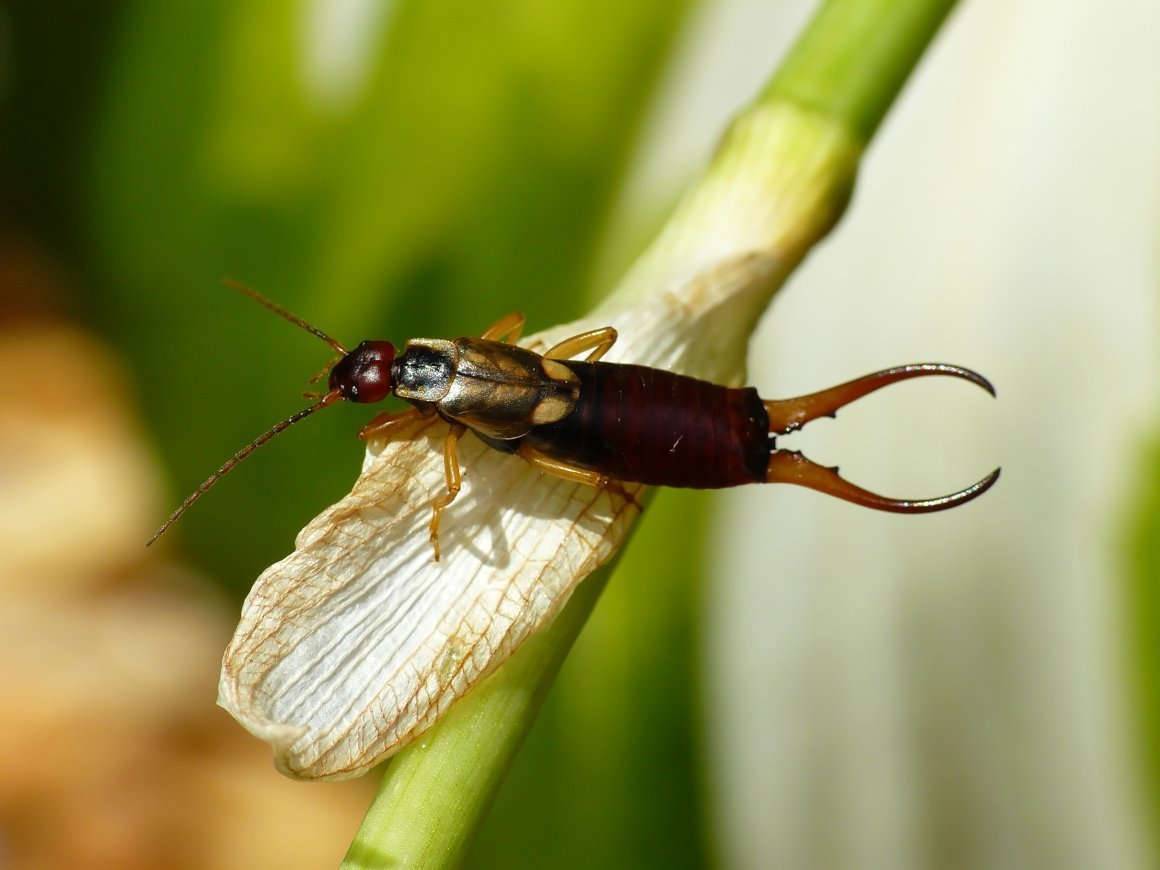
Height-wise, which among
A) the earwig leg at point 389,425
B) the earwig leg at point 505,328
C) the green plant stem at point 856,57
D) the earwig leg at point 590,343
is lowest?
the earwig leg at point 389,425

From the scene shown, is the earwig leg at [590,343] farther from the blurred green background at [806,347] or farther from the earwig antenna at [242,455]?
the blurred green background at [806,347]

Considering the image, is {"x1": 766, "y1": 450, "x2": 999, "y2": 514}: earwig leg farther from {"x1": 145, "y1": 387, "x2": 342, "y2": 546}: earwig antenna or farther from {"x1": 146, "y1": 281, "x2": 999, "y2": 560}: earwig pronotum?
{"x1": 145, "y1": 387, "x2": 342, "y2": 546}: earwig antenna

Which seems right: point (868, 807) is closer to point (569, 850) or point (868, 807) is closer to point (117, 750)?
point (569, 850)

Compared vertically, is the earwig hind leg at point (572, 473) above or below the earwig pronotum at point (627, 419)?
below

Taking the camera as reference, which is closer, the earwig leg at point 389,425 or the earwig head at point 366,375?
the earwig leg at point 389,425

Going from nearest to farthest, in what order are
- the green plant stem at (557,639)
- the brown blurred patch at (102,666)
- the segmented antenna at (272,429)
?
1. the green plant stem at (557,639)
2. the segmented antenna at (272,429)
3. the brown blurred patch at (102,666)

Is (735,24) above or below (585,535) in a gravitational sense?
above

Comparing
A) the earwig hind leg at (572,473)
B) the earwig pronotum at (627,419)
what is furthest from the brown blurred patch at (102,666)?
the earwig hind leg at (572,473)

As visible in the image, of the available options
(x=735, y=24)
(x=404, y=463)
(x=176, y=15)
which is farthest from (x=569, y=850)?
(x=176, y=15)
